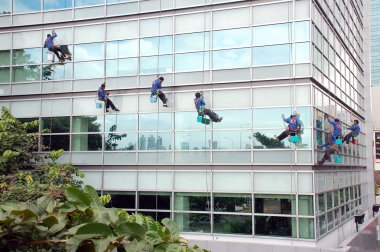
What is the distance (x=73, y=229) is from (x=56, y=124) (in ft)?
56.3

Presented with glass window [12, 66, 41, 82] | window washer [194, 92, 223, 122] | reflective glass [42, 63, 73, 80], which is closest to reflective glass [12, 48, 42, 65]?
glass window [12, 66, 41, 82]

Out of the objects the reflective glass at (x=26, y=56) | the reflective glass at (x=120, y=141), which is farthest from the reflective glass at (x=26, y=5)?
the reflective glass at (x=120, y=141)

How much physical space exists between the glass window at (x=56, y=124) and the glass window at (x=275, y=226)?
28.9 feet

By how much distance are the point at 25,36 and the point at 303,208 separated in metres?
13.8

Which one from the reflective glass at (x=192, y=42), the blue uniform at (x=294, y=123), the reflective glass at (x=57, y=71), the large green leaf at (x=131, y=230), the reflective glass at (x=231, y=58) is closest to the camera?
the large green leaf at (x=131, y=230)

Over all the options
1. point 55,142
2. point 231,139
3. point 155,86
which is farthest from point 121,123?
point 231,139

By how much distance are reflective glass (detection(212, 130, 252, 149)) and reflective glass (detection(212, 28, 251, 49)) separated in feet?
10.7

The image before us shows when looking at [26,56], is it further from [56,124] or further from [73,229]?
[73,229]

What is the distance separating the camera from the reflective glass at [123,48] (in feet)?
59.6

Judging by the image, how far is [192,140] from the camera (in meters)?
17.1

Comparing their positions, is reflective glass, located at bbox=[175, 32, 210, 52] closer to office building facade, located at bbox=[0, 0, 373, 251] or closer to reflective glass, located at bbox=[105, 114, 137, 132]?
office building facade, located at bbox=[0, 0, 373, 251]

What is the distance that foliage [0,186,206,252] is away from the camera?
8.61ft

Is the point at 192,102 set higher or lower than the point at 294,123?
higher

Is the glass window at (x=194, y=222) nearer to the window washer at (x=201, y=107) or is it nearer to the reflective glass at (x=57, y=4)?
the window washer at (x=201, y=107)
